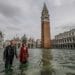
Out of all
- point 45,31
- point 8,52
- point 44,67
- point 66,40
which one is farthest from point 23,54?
point 66,40

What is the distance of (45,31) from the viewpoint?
341ft

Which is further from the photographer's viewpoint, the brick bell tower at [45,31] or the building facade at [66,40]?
the brick bell tower at [45,31]

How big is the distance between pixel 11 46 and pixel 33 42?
173 meters

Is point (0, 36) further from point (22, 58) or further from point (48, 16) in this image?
point (22, 58)

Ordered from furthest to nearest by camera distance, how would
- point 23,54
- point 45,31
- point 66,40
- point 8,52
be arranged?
point 66,40
point 45,31
point 23,54
point 8,52

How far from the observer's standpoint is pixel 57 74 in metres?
8.74

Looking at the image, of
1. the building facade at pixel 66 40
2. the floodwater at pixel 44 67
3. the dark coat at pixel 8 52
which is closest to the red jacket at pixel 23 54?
the floodwater at pixel 44 67

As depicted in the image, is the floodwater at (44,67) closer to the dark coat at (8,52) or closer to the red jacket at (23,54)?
the red jacket at (23,54)

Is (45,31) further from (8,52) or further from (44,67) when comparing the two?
(8,52)

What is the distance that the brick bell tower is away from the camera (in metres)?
101

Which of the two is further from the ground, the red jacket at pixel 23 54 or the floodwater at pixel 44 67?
the red jacket at pixel 23 54

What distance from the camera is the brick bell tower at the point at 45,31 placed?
330ft

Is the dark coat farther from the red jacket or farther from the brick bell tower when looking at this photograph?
the brick bell tower

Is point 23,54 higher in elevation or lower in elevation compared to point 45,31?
lower
